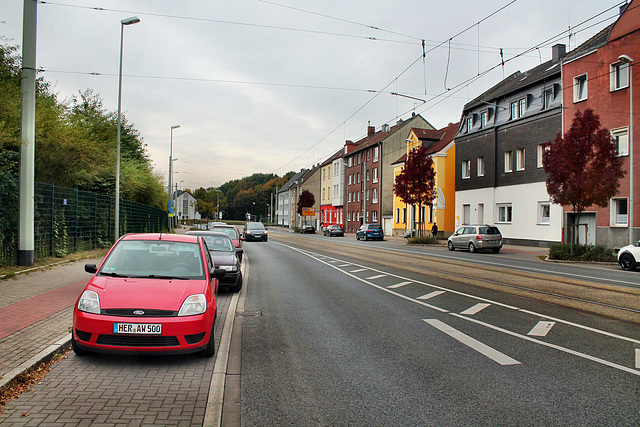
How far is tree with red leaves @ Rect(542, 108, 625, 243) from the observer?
20781mm

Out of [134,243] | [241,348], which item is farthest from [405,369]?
[134,243]

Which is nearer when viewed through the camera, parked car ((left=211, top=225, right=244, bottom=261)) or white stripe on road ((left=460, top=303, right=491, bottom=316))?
white stripe on road ((left=460, top=303, right=491, bottom=316))

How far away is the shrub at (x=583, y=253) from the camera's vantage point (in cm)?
2144

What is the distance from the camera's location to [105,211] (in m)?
21.9

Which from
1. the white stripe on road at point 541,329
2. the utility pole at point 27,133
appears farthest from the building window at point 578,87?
the utility pole at point 27,133

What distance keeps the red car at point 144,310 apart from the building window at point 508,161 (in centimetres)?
3164

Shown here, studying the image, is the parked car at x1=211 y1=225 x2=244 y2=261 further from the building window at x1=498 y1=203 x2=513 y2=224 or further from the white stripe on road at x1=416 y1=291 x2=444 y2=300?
the building window at x1=498 y1=203 x2=513 y2=224

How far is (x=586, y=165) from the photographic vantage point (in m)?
21.8

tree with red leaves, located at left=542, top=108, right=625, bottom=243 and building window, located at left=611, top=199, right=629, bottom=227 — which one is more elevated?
tree with red leaves, located at left=542, top=108, right=625, bottom=243

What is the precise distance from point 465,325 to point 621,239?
2055 cm

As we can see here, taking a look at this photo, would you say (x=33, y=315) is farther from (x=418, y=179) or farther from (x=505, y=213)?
(x=505, y=213)

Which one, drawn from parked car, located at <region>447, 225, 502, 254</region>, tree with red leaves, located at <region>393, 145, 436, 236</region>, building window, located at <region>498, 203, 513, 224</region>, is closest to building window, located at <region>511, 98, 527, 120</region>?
building window, located at <region>498, 203, 513, 224</region>

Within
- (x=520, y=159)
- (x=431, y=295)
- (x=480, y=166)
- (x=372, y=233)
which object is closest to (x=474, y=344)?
Answer: (x=431, y=295)

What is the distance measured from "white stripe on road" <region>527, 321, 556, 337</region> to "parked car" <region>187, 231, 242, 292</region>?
629cm
